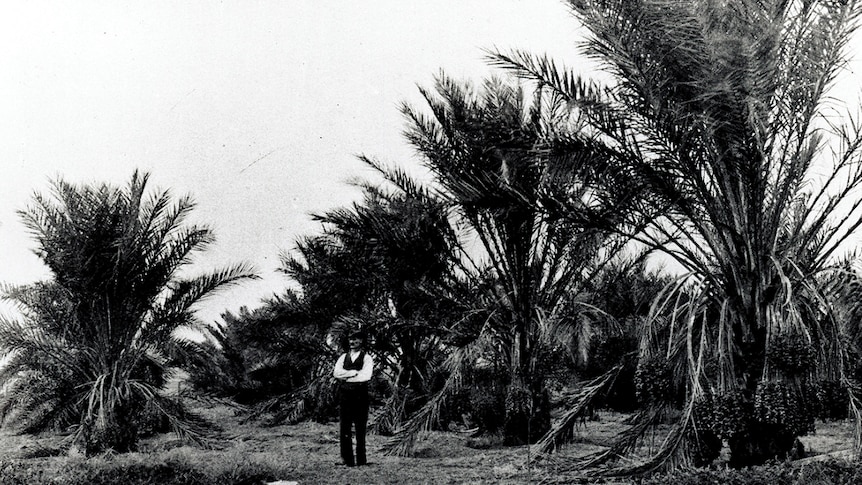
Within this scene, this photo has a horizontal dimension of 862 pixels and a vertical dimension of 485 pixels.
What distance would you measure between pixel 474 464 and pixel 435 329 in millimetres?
2627

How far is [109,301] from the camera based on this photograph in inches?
402

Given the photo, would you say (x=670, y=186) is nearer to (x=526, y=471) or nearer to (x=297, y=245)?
(x=526, y=471)

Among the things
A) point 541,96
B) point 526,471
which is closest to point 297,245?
point 541,96

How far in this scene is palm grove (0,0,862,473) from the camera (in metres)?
6.74

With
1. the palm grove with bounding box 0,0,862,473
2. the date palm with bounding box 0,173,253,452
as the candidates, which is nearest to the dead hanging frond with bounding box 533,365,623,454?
the palm grove with bounding box 0,0,862,473

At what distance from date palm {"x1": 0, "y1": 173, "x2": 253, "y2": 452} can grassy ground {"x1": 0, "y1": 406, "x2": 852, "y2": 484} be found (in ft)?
1.98

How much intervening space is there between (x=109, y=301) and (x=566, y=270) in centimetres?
635

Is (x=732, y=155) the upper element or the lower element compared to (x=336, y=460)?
upper

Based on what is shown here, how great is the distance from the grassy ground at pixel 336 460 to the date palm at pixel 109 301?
0.60m

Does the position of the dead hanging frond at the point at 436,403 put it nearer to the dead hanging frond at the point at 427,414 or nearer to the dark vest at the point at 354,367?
the dead hanging frond at the point at 427,414

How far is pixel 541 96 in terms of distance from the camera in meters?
9.98

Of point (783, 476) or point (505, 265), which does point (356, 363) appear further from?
point (783, 476)

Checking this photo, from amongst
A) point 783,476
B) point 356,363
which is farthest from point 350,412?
point 783,476

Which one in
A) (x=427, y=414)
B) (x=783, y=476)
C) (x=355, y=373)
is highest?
(x=355, y=373)
